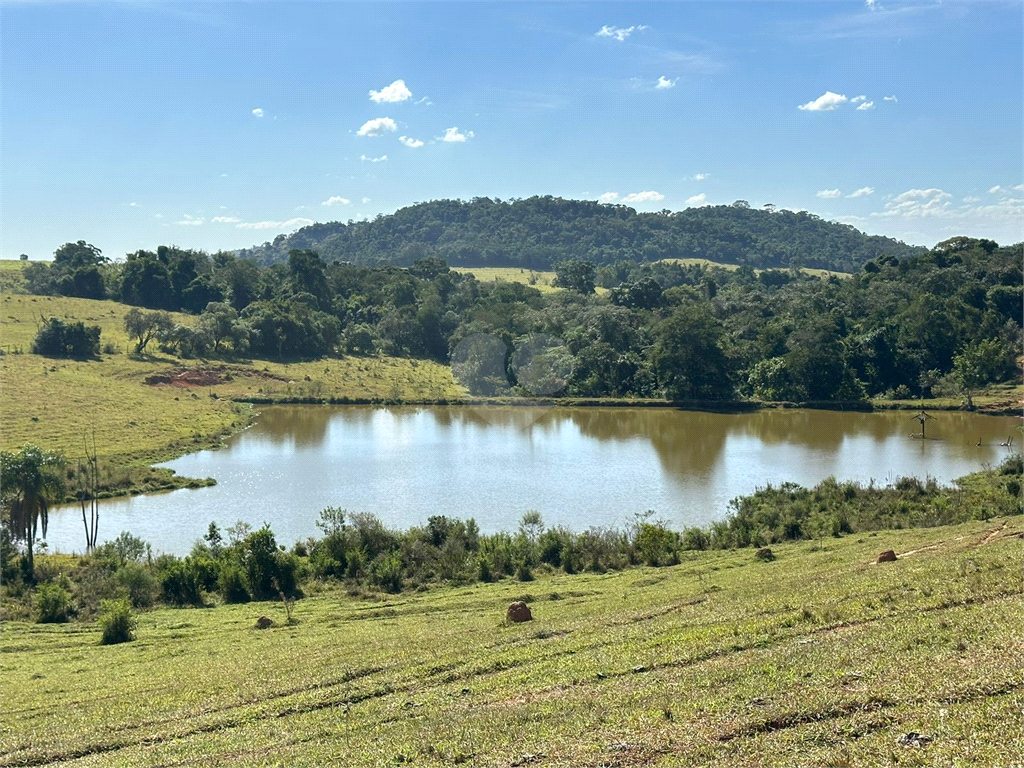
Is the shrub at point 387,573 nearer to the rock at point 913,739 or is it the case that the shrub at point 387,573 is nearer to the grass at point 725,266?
the rock at point 913,739

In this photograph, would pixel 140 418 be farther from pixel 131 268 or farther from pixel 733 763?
pixel 733 763

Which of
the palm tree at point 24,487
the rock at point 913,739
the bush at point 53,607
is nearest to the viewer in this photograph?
the rock at point 913,739

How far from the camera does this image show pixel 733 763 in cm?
803

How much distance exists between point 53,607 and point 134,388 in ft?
151

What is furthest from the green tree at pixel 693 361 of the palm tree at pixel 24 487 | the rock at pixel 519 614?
the rock at pixel 519 614

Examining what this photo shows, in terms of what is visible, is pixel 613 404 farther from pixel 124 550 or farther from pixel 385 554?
pixel 124 550

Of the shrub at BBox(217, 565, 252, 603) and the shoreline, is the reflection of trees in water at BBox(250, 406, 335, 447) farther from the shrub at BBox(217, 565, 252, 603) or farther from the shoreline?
the shrub at BBox(217, 565, 252, 603)

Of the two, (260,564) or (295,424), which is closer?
(260,564)

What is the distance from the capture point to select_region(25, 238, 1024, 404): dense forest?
226ft

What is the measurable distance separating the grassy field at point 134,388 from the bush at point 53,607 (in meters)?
23.9

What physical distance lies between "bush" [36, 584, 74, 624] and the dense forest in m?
50.8

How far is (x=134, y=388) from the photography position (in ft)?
214

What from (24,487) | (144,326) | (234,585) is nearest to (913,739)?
(234,585)

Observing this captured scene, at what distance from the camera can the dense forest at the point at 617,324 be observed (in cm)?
6894
